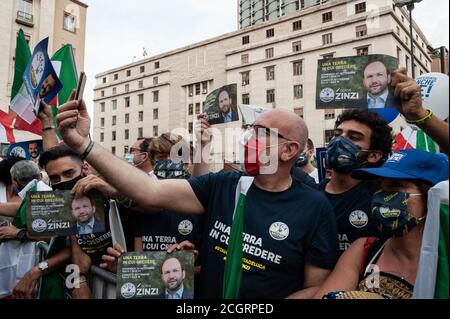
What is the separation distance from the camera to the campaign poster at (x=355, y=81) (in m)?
2.54

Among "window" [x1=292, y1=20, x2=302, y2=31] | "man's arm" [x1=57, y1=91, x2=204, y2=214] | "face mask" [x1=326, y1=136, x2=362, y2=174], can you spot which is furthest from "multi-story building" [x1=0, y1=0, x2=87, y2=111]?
"window" [x1=292, y1=20, x2=302, y2=31]

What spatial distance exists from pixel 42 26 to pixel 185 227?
7.29m

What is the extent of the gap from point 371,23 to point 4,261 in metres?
28.3

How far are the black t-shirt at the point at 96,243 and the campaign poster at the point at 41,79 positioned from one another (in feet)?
3.53

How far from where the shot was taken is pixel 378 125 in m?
2.46

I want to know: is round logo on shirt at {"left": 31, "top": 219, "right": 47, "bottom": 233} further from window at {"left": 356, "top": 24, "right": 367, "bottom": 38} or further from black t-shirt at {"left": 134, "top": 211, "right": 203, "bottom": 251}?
window at {"left": 356, "top": 24, "right": 367, "bottom": 38}

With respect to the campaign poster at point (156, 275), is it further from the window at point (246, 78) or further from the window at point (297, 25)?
the window at point (297, 25)

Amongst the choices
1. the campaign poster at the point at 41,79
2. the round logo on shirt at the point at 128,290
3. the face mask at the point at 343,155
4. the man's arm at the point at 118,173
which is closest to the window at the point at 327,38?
the campaign poster at the point at 41,79

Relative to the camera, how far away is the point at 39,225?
209 cm

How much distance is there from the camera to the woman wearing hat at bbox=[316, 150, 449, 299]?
1578 millimetres

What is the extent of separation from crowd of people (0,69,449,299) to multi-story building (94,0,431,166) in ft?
73.2

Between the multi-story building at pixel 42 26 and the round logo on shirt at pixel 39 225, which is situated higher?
the multi-story building at pixel 42 26
